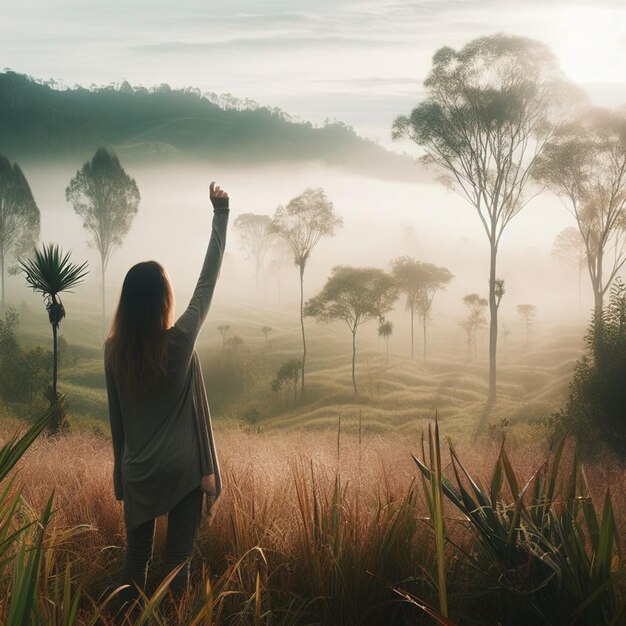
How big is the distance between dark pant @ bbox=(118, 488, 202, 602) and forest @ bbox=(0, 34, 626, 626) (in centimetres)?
23

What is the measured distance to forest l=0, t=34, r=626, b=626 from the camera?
317 cm

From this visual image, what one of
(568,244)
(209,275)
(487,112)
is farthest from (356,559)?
(568,244)

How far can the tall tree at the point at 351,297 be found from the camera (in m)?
52.3

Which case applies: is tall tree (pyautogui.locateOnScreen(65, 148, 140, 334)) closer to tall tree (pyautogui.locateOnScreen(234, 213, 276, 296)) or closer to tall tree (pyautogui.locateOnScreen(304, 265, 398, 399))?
tall tree (pyautogui.locateOnScreen(304, 265, 398, 399))

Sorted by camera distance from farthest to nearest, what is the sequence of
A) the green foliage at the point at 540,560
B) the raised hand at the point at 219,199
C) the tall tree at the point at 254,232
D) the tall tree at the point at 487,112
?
1. the tall tree at the point at 254,232
2. the tall tree at the point at 487,112
3. the raised hand at the point at 219,199
4. the green foliage at the point at 540,560

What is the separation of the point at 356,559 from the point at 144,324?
1.67 m

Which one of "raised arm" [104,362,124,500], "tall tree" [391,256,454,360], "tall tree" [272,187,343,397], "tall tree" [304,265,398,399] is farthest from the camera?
"tall tree" [272,187,343,397]

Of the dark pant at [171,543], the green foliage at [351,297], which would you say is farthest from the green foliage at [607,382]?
the green foliage at [351,297]

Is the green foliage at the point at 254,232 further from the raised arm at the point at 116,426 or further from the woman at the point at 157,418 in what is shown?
the woman at the point at 157,418

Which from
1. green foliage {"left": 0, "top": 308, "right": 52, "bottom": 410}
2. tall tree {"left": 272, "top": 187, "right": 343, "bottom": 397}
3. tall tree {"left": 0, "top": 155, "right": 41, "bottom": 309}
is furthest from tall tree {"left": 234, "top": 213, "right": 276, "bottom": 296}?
green foliage {"left": 0, "top": 308, "right": 52, "bottom": 410}

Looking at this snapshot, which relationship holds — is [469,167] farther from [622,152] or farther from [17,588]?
[17,588]

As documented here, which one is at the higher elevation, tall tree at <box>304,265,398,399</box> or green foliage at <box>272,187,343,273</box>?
green foliage at <box>272,187,343,273</box>

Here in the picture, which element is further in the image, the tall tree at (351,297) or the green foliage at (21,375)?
the tall tree at (351,297)

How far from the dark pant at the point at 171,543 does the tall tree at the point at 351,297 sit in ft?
158
